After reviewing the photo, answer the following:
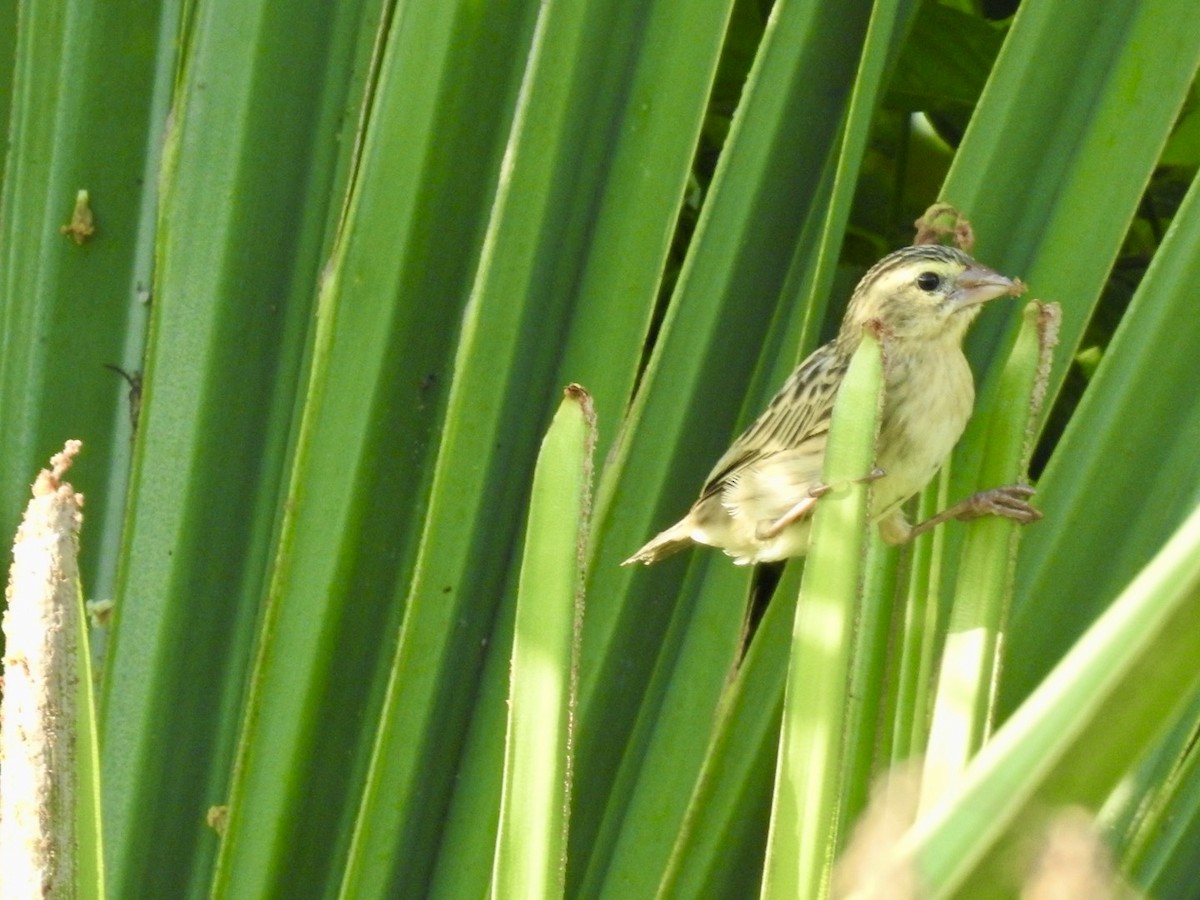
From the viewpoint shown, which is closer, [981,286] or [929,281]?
[981,286]

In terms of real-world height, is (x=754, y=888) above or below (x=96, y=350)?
below

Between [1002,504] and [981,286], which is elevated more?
[981,286]

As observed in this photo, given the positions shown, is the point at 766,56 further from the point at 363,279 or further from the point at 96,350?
the point at 96,350

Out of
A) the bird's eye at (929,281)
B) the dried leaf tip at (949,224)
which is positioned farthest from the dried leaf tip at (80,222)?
the bird's eye at (929,281)

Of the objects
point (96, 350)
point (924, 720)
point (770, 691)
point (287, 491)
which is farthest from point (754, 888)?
point (96, 350)

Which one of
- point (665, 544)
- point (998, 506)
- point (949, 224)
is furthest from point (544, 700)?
point (665, 544)

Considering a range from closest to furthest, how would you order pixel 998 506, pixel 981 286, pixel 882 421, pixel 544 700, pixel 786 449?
pixel 544 700 < pixel 998 506 < pixel 882 421 < pixel 981 286 < pixel 786 449

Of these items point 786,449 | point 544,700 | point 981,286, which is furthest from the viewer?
point 786,449

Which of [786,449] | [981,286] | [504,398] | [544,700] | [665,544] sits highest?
[981,286]

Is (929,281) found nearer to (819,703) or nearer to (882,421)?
(882,421)
